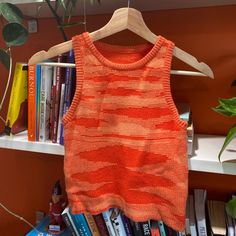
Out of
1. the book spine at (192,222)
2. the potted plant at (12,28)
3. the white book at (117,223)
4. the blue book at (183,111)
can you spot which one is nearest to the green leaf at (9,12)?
the potted plant at (12,28)

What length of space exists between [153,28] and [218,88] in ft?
1.09

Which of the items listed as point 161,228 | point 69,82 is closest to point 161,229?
point 161,228

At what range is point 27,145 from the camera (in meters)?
0.84

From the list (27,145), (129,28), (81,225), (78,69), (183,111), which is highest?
(129,28)

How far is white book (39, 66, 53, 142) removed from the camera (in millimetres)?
802

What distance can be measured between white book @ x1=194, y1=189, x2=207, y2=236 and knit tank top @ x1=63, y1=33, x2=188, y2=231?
0.16 meters

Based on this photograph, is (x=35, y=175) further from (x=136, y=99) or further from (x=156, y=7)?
(x=156, y=7)

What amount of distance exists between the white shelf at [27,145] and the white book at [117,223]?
0.86 feet

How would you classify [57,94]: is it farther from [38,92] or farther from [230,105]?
[230,105]

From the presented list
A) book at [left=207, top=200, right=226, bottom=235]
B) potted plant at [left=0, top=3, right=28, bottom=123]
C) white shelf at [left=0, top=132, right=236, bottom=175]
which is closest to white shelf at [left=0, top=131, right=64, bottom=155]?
white shelf at [left=0, top=132, right=236, bottom=175]

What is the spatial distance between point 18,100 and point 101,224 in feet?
1.68

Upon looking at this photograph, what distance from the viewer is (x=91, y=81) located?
Result: 68 centimetres

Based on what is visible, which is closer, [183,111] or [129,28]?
[129,28]

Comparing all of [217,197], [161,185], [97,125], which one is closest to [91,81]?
[97,125]
